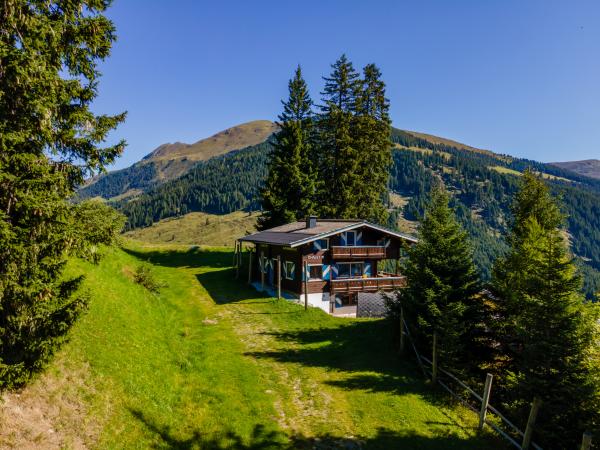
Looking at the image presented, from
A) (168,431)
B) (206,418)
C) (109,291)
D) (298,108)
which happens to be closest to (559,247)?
(206,418)

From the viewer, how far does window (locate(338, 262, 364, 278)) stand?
3283 centimetres

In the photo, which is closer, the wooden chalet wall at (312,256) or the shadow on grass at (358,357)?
the shadow on grass at (358,357)

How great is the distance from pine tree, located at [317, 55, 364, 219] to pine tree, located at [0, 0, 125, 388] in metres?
34.3

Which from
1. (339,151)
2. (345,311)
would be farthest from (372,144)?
(345,311)

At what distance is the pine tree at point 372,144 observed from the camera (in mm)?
43938

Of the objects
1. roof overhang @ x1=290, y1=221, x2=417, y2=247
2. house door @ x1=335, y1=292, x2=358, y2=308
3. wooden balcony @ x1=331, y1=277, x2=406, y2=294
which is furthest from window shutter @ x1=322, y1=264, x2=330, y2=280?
roof overhang @ x1=290, y1=221, x2=417, y2=247

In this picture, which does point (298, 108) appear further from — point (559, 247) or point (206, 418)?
point (206, 418)

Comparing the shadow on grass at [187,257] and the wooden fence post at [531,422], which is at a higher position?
the shadow on grass at [187,257]

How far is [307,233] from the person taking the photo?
3089cm

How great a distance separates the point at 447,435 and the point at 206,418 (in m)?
8.38

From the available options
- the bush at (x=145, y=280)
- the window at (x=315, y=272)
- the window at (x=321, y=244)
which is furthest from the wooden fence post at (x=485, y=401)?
the bush at (x=145, y=280)

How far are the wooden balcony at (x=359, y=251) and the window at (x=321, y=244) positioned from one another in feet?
2.09

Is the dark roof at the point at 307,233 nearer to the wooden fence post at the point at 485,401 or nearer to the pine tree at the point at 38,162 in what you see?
the wooden fence post at the point at 485,401

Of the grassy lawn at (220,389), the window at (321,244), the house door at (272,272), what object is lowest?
the grassy lawn at (220,389)
